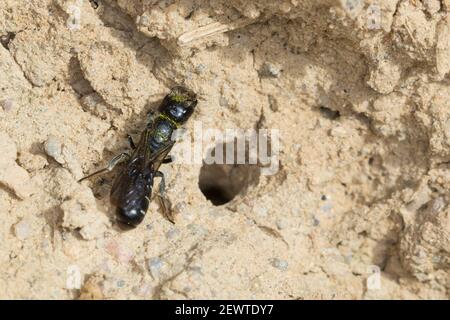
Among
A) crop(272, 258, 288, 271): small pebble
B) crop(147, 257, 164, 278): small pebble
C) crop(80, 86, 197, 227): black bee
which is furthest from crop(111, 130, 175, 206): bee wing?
crop(272, 258, 288, 271): small pebble

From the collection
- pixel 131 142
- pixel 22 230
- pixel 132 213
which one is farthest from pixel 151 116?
pixel 22 230

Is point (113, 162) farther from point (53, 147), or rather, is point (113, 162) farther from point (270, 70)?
point (270, 70)

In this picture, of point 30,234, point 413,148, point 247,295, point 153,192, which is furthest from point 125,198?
point 413,148

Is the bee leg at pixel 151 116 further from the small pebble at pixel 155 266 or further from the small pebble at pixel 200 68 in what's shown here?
the small pebble at pixel 155 266

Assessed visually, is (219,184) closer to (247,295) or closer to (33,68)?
(247,295)

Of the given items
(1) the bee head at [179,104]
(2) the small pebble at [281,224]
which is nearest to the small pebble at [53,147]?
(1) the bee head at [179,104]
